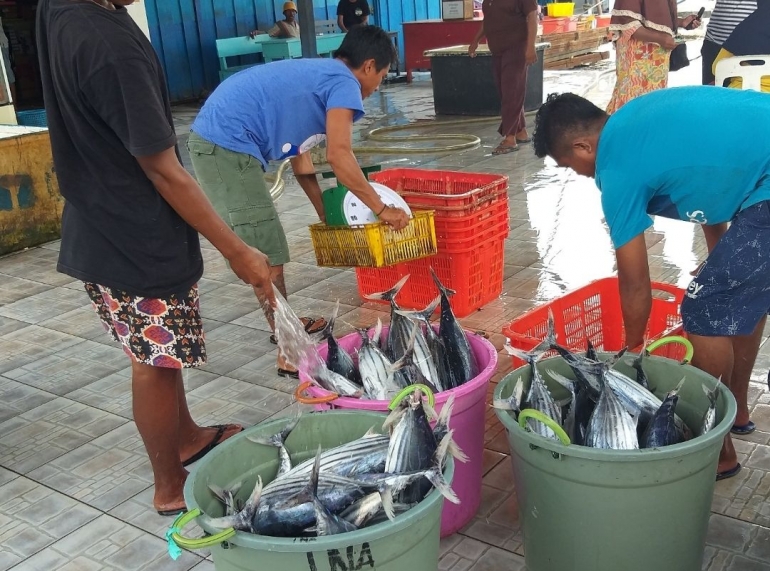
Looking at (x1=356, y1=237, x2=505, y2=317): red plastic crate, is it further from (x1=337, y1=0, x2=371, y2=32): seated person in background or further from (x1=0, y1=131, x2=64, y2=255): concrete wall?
(x1=337, y1=0, x2=371, y2=32): seated person in background

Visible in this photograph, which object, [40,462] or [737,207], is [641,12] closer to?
[737,207]

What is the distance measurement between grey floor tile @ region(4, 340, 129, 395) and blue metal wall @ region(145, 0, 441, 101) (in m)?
11.7

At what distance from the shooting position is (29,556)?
278cm

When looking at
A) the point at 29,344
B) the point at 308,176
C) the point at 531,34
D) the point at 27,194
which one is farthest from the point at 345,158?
the point at 531,34

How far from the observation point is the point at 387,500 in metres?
1.77

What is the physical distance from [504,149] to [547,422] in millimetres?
7606

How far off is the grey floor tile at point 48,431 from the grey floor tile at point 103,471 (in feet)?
0.22

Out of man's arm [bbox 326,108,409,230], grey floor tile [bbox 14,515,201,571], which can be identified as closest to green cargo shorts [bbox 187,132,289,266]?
man's arm [bbox 326,108,409,230]

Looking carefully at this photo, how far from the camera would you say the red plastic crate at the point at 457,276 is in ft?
14.7

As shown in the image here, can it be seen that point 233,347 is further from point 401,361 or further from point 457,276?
point 401,361

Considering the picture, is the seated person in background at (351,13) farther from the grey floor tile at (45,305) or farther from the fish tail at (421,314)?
the fish tail at (421,314)

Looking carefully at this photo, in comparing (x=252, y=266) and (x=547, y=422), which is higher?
(x=252, y=266)

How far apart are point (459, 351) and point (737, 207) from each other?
1.07m

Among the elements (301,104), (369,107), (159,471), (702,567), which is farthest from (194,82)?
(702,567)
